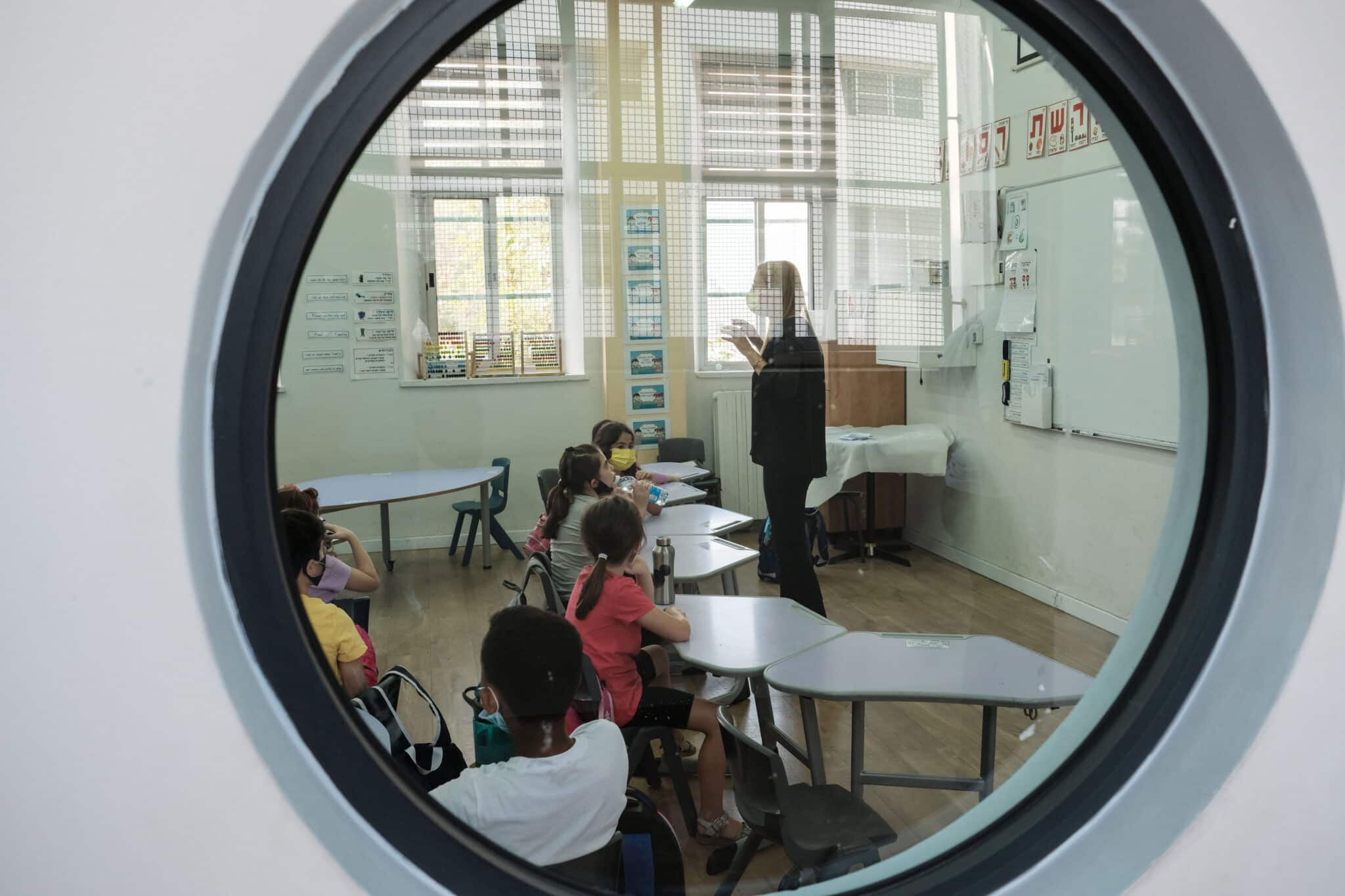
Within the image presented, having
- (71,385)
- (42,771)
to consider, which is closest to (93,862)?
(42,771)

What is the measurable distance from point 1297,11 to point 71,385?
1396mm

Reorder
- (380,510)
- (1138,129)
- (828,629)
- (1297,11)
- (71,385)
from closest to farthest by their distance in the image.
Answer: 1. (71,385)
2. (1297,11)
3. (1138,129)
4. (380,510)
5. (828,629)

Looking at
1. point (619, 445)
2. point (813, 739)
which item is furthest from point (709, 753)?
point (619, 445)

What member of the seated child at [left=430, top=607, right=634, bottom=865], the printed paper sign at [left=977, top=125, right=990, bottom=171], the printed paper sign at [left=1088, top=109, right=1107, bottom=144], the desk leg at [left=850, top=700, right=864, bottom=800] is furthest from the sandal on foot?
the printed paper sign at [left=977, top=125, right=990, bottom=171]

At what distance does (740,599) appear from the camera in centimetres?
183

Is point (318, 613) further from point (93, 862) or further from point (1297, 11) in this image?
point (1297, 11)

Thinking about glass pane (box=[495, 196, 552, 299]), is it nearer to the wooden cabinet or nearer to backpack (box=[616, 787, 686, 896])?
the wooden cabinet

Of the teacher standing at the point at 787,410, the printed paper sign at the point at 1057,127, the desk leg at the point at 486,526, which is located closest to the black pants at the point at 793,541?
the teacher standing at the point at 787,410

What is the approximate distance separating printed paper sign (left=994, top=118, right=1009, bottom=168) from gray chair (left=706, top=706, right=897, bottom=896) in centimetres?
130

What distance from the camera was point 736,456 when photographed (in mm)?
1652

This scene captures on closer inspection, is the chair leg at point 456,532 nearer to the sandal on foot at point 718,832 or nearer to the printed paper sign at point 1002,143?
the sandal on foot at point 718,832

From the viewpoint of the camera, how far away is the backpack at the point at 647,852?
55.3 inches

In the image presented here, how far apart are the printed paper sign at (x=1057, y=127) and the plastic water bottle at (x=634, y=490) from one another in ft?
3.14

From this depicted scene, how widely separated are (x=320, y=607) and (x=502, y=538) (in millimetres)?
364
